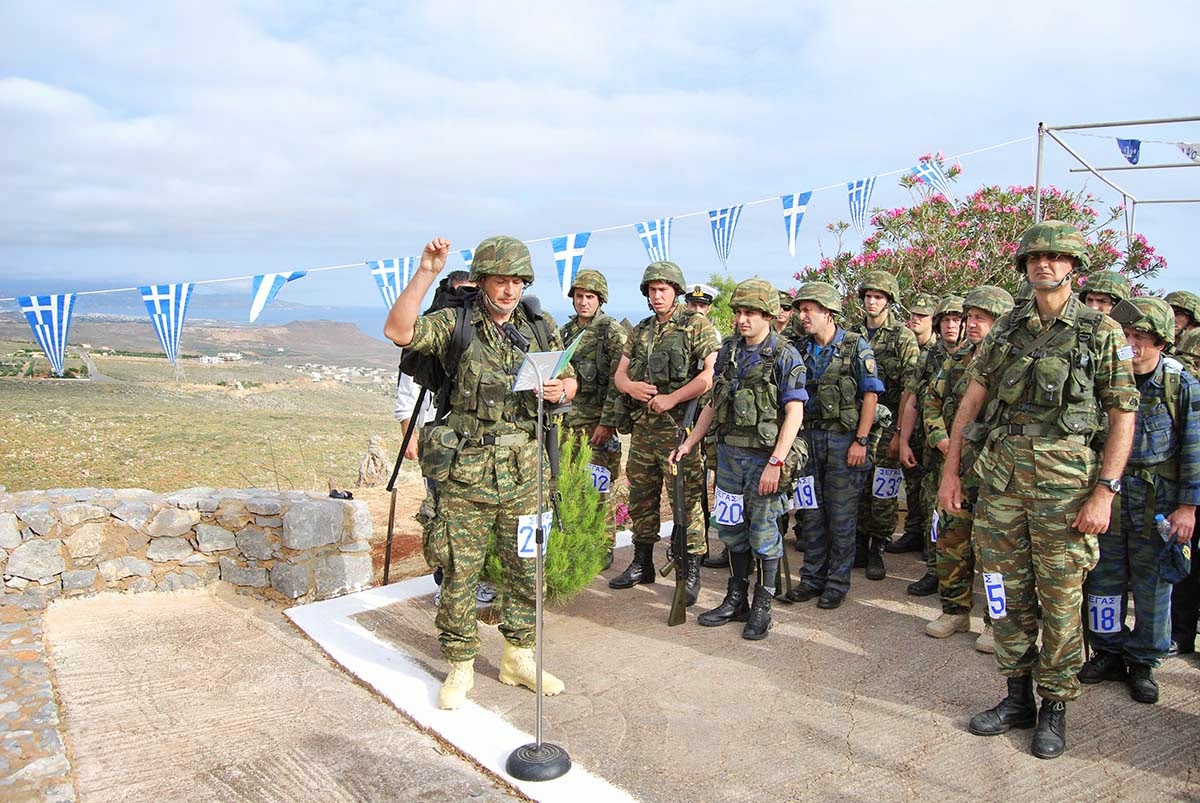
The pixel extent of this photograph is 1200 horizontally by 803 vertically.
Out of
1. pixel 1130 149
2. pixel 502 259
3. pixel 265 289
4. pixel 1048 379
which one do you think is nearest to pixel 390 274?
pixel 265 289

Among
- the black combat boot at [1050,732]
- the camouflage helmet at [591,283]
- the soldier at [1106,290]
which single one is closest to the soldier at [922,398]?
the soldier at [1106,290]

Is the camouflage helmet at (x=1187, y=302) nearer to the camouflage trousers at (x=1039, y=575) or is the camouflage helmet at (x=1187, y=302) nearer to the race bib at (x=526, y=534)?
the camouflage trousers at (x=1039, y=575)

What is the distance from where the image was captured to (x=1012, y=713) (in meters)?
3.69

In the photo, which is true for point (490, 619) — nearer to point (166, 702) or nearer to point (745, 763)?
point (166, 702)

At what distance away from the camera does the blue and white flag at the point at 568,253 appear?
7.02m

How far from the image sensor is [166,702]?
13.1ft

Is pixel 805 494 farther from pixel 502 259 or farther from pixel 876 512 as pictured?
pixel 502 259

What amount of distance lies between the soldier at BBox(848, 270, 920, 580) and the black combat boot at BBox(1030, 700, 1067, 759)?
2368 millimetres

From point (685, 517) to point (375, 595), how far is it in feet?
7.02

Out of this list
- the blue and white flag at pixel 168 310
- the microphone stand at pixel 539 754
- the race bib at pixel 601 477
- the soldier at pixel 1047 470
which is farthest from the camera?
the race bib at pixel 601 477

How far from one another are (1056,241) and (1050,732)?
2.10 metres

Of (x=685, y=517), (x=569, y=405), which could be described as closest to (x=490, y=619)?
(x=685, y=517)

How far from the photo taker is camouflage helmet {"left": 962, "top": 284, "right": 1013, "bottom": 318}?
486 centimetres

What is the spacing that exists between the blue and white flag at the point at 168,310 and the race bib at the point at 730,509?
13.0 ft
